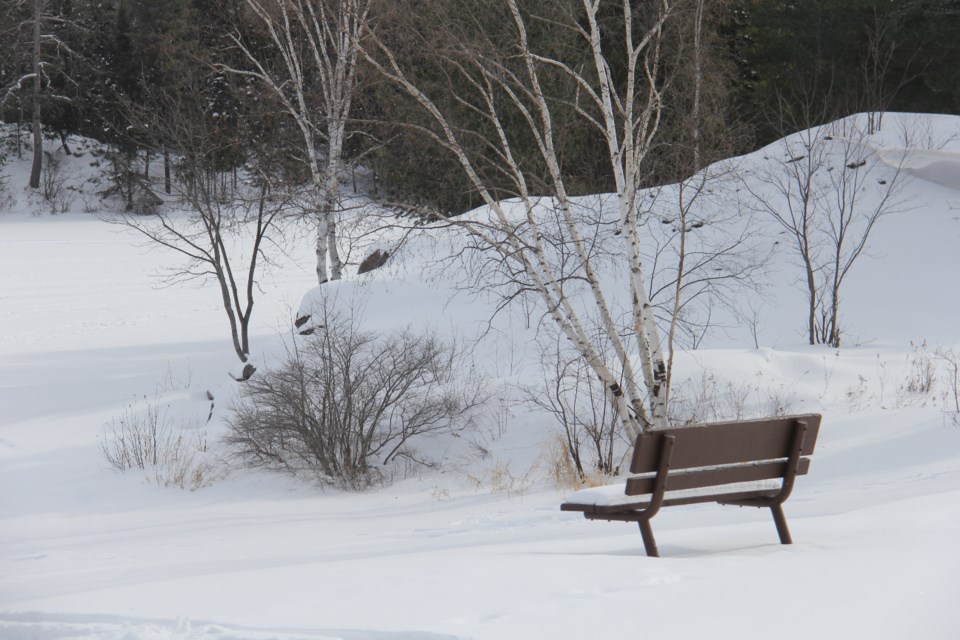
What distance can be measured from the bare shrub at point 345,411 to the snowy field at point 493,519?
366 millimetres

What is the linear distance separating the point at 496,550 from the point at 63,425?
31.0ft

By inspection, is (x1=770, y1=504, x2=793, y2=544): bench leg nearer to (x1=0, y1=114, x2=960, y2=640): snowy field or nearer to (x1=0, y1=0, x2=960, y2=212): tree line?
(x1=0, y1=114, x2=960, y2=640): snowy field

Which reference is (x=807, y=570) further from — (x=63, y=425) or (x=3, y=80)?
A: (x=3, y=80)

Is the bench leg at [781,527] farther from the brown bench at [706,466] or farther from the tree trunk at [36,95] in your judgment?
the tree trunk at [36,95]

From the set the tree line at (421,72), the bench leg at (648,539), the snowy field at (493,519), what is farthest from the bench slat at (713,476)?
the tree line at (421,72)

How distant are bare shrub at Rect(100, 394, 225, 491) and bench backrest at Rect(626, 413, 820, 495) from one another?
700 centimetres

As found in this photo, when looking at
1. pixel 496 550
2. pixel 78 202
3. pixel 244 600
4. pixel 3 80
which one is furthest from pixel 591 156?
pixel 3 80

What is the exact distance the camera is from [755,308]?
599 inches

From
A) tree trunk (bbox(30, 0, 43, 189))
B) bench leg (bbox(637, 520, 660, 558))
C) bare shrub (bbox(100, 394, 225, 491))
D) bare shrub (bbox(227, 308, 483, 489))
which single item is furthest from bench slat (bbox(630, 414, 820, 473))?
tree trunk (bbox(30, 0, 43, 189))

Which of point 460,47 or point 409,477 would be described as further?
point 409,477

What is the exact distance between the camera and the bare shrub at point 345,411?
10.5 meters

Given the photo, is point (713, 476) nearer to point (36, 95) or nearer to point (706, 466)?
point (706, 466)

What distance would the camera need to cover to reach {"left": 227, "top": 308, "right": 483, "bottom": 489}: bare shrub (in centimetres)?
1051

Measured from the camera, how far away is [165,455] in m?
11.0
